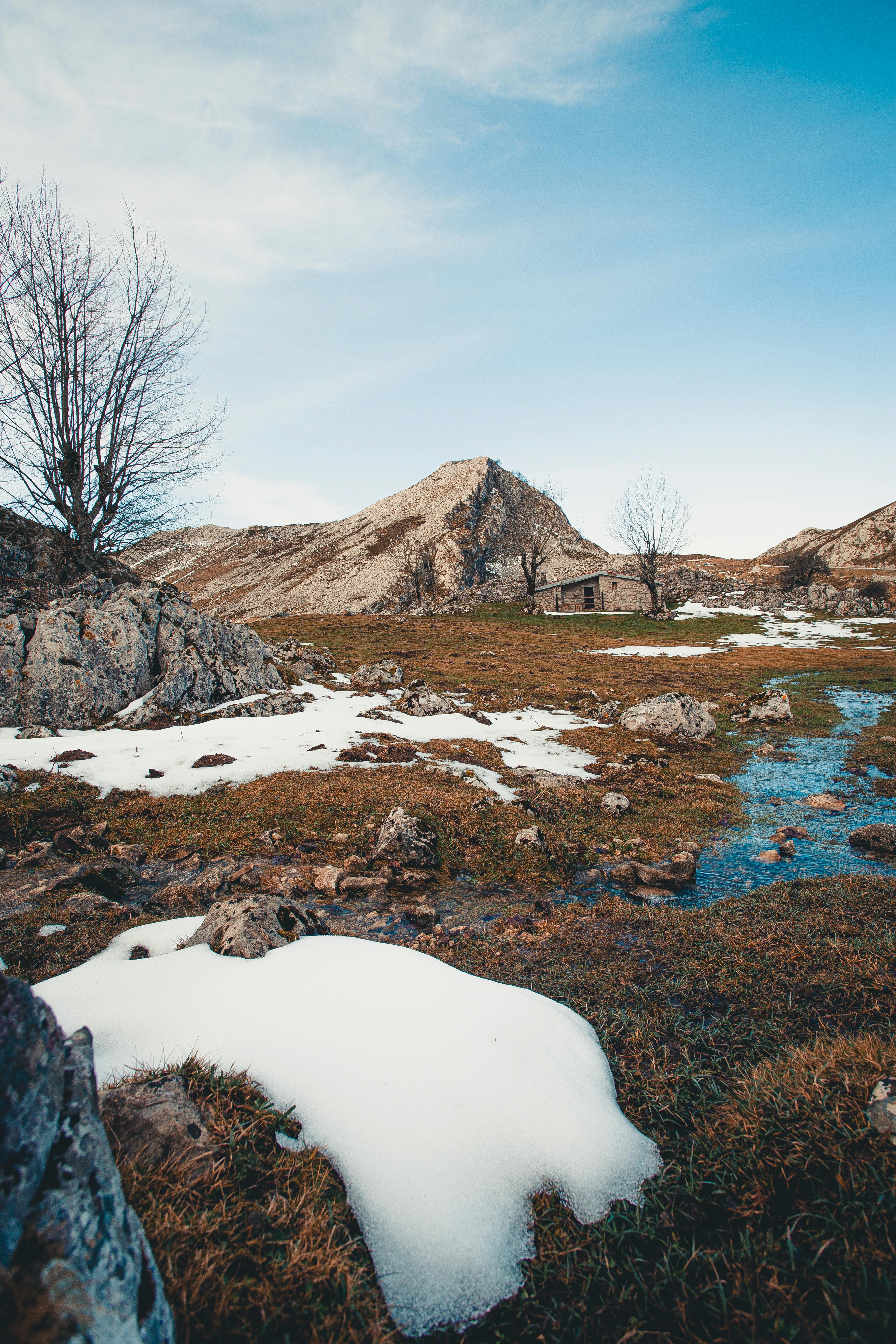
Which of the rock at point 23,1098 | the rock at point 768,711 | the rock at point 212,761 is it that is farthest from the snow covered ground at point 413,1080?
the rock at point 768,711

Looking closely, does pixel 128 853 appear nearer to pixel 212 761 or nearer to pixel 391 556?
pixel 212 761

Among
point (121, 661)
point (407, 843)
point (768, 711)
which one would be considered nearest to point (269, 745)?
point (121, 661)

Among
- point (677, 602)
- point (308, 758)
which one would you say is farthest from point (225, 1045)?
point (677, 602)

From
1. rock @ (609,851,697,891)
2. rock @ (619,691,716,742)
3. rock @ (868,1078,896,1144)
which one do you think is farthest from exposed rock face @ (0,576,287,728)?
rock @ (868,1078,896,1144)

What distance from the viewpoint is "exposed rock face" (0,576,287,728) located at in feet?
41.1

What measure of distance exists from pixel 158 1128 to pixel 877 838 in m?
10.4

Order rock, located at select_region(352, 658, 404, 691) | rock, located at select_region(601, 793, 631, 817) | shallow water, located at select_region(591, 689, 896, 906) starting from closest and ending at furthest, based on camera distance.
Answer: shallow water, located at select_region(591, 689, 896, 906), rock, located at select_region(601, 793, 631, 817), rock, located at select_region(352, 658, 404, 691)

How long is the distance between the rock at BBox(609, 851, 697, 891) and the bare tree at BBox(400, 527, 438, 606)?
74078 millimetres

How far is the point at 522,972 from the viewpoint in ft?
18.1

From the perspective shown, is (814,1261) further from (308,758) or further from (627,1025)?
(308,758)

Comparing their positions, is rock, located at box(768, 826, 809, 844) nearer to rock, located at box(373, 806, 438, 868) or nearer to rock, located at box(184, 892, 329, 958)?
rock, located at box(373, 806, 438, 868)

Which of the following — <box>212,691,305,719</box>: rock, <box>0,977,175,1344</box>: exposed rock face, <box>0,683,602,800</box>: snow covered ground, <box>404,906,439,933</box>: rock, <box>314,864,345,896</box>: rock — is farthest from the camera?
<box>212,691,305,719</box>: rock

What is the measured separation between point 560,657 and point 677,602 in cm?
4320

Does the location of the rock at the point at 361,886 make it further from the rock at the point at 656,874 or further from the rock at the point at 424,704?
the rock at the point at 424,704
